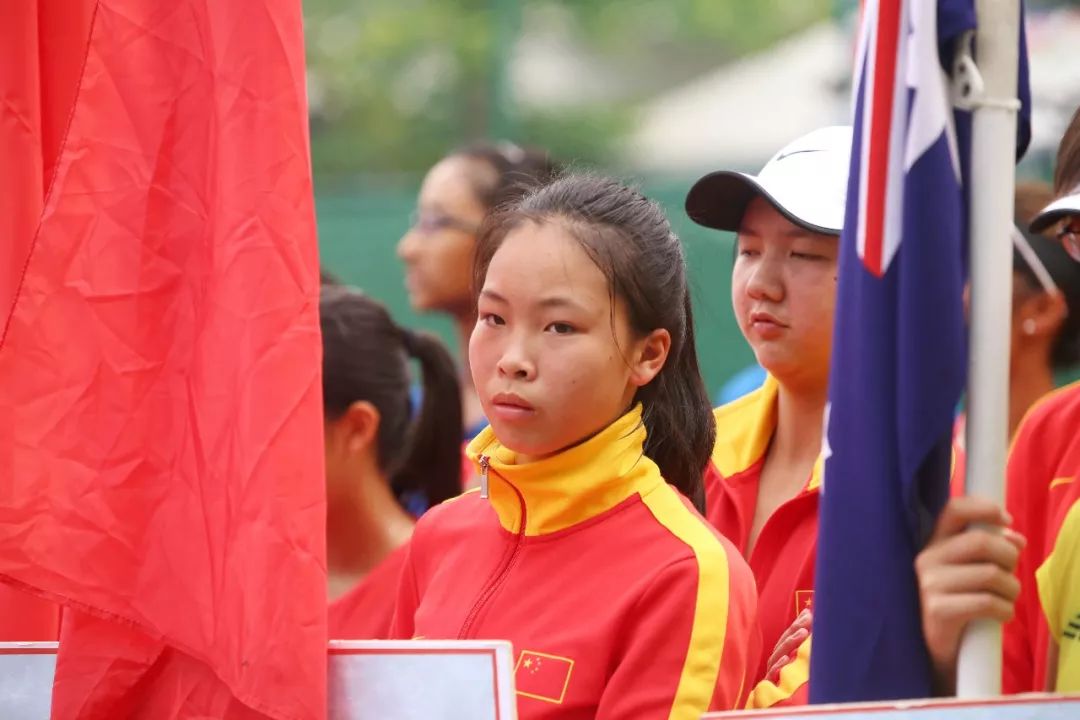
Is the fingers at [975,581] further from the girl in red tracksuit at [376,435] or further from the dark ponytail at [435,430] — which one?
the dark ponytail at [435,430]

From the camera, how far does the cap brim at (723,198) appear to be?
2947 millimetres

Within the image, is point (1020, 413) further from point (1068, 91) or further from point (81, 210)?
point (1068, 91)

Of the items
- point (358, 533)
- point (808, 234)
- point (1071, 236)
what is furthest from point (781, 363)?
point (358, 533)

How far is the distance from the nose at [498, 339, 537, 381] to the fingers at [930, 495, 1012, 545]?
2.36 ft

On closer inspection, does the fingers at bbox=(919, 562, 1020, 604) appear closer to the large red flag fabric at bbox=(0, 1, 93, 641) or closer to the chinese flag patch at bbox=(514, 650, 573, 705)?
the chinese flag patch at bbox=(514, 650, 573, 705)

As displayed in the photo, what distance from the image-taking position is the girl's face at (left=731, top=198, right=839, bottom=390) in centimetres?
289

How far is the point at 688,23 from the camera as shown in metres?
21.4

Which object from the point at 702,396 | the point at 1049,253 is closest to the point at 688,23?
the point at 1049,253

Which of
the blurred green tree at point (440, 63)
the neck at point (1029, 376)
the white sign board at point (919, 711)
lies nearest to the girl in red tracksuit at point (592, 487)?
the white sign board at point (919, 711)

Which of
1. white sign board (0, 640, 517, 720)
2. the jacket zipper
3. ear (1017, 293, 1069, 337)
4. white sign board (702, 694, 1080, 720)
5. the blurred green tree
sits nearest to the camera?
white sign board (702, 694, 1080, 720)

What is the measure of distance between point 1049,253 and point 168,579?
273 cm

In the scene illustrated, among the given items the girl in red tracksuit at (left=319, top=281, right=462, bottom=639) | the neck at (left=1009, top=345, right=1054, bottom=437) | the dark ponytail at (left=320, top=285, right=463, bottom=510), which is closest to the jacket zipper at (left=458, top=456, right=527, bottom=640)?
the girl in red tracksuit at (left=319, top=281, right=462, bottom=639)

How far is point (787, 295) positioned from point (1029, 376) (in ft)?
5.59

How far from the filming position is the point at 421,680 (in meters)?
2.19
